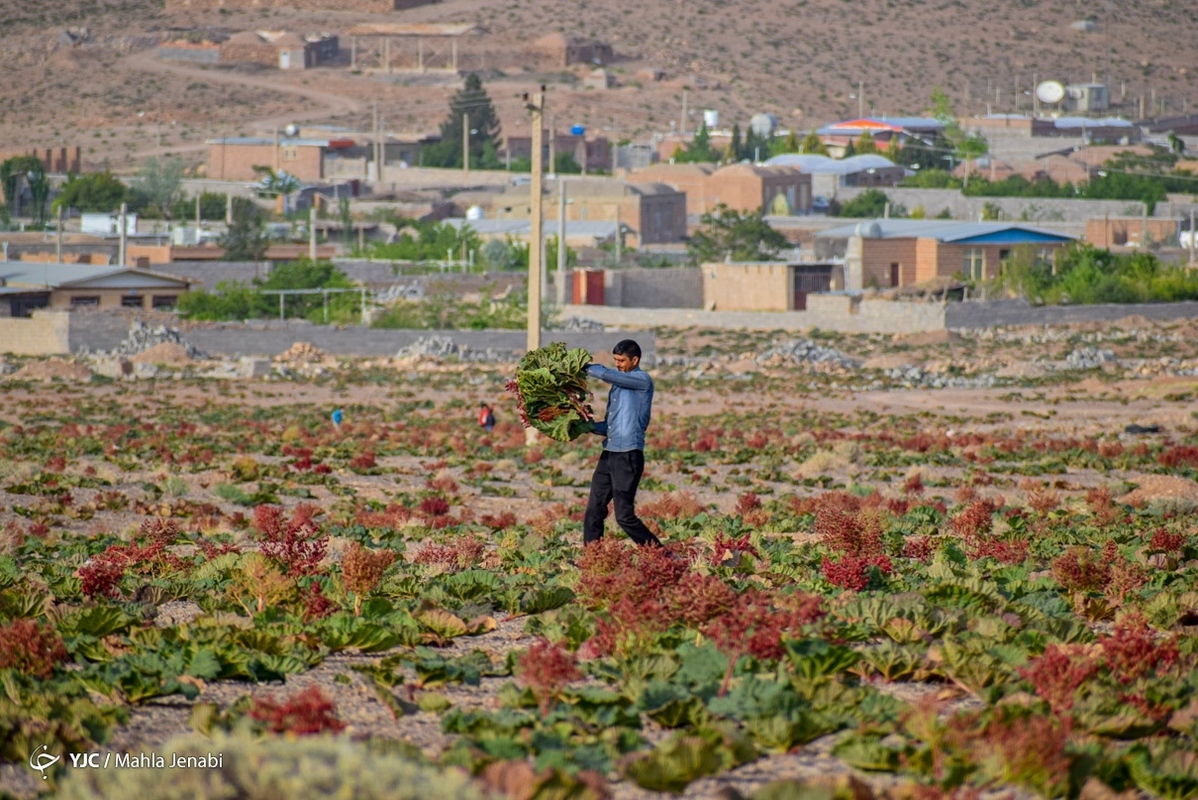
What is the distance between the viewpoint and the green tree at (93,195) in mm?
94938

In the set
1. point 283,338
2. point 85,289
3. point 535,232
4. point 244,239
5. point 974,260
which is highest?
point 244,239

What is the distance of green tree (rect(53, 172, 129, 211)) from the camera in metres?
94.9

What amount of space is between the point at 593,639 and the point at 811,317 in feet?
166

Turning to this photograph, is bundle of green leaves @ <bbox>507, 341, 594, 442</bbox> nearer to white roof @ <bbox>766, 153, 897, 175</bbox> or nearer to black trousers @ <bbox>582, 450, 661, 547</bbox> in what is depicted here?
black trousers @ <bbox>582, 450, 661, 547</bbox>

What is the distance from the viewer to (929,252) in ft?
222

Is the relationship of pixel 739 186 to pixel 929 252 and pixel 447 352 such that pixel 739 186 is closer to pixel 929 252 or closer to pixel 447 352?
pixel 929 252

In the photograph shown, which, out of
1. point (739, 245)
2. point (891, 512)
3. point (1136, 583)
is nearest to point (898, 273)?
point (739, 245)

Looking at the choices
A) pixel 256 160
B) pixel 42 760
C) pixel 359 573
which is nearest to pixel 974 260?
pixel 256 160

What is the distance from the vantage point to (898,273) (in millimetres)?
68625

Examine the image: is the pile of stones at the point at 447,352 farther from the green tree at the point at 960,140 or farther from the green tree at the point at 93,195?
the green tree at the point at 960,140

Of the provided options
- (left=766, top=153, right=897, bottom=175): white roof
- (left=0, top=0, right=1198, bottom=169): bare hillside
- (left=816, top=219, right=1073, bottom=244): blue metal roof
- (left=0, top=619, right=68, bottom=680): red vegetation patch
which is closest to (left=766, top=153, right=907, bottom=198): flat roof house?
(left=766, top=153, right=897, bottom=175): white roof

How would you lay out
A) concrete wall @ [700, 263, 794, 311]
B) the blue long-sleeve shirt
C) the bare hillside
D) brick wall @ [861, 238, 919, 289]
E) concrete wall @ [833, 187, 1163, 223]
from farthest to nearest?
the bare hillside, concrete wall @ [833, 187, 1163, 223], brick wall @ [861, 238, 919, 289], concrete wall @ [700, 263, 794, 311], the blue long-sleeve shirt

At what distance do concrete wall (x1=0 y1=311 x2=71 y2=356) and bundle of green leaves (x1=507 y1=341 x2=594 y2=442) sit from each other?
44.2m

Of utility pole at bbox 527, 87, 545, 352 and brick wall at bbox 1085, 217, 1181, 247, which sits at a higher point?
brick wall at bbox 1085, 217, 1181, 247
